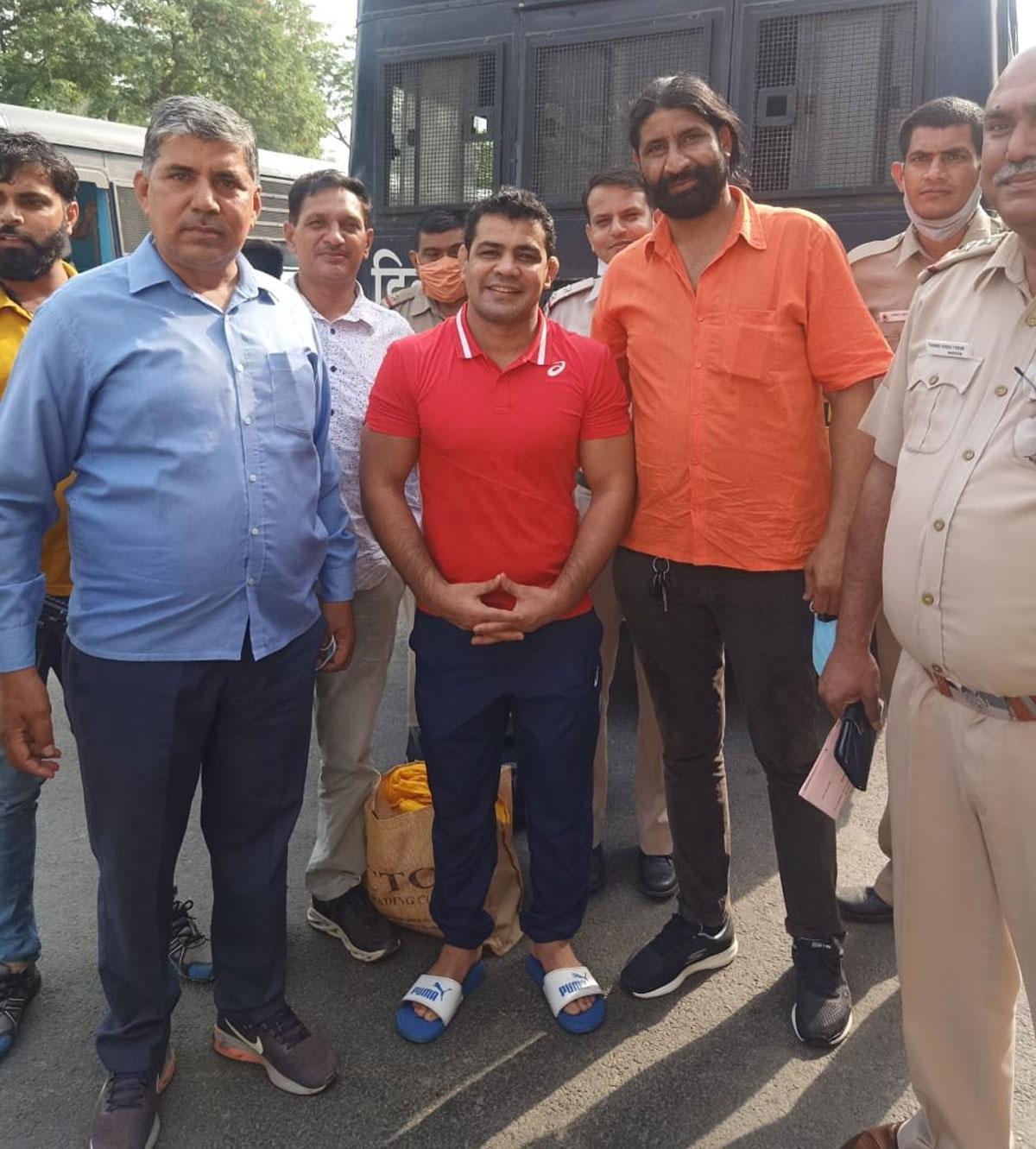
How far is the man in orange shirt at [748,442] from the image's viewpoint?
247 cm

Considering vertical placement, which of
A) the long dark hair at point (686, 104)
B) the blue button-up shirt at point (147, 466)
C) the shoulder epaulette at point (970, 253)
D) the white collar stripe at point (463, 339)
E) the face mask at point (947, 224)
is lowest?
the blue button-up shirt at point (147, 466)

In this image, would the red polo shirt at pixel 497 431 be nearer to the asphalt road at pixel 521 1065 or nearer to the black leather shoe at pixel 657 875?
the asphalt road at pixel 521 1065

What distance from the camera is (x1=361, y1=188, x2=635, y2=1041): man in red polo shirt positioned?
251cm

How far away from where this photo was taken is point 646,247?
2641 millimetres

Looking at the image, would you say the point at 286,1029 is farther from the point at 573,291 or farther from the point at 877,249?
the point at 877,249

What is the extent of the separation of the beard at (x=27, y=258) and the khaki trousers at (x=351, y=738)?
1188mm

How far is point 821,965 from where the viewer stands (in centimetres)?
267

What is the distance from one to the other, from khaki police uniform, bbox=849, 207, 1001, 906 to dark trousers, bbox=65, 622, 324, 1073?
6.23 feet

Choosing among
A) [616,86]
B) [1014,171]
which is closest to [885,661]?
[1014,171]

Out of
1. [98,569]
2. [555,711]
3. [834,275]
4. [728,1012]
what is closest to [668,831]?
[728,1012]

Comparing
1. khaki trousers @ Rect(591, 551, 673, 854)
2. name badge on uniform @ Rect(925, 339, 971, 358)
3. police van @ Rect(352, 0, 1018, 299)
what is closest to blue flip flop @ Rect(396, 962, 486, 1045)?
khaki trousers @ Rect(591, 551, 673, 854)

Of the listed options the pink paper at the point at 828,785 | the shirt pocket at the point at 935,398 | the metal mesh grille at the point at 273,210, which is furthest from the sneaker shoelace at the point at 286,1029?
the metal mesh grille at the point at 273,210

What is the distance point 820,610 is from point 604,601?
0.92m

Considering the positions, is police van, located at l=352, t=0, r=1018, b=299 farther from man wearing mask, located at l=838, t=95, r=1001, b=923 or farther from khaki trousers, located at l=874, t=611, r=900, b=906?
khaki trousers, located at l=874, t=611, r=900, b=906
